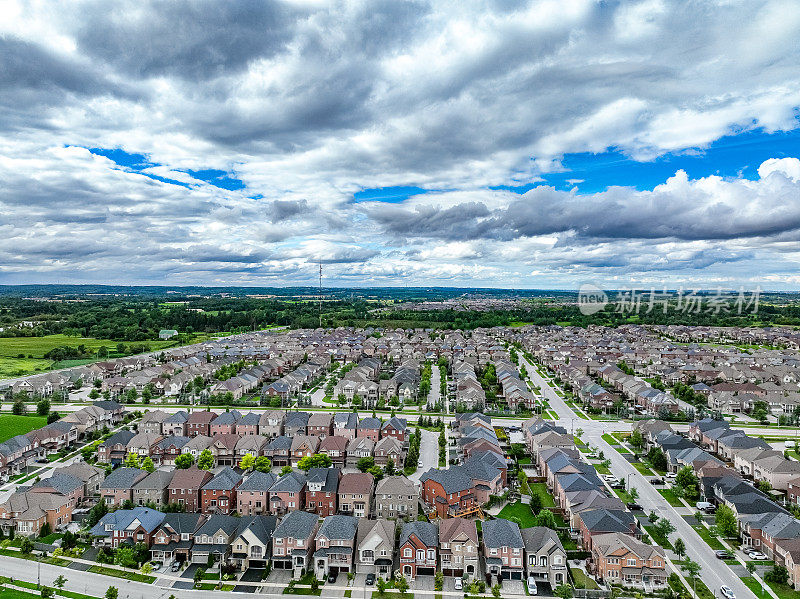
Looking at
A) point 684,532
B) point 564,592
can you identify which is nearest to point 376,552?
point 564,592

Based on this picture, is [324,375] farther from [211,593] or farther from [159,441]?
[211,593]

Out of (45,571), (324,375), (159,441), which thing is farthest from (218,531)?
(324,375)

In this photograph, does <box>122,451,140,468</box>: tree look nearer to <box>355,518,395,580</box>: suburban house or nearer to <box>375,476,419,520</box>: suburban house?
<box>375,476,419,520</box>: suburban house

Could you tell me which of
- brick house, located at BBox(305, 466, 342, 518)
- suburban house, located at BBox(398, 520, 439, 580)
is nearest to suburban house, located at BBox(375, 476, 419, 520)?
brick house, located at BBox(305, 466, 342, 518)

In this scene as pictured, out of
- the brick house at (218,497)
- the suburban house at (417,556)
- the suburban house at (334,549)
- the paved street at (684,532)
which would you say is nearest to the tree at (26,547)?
the brick house at (218,497)

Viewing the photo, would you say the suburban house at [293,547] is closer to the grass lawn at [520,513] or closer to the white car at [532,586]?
the white car at [532,586]

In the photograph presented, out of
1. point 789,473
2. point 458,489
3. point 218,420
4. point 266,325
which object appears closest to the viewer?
point 458,489
